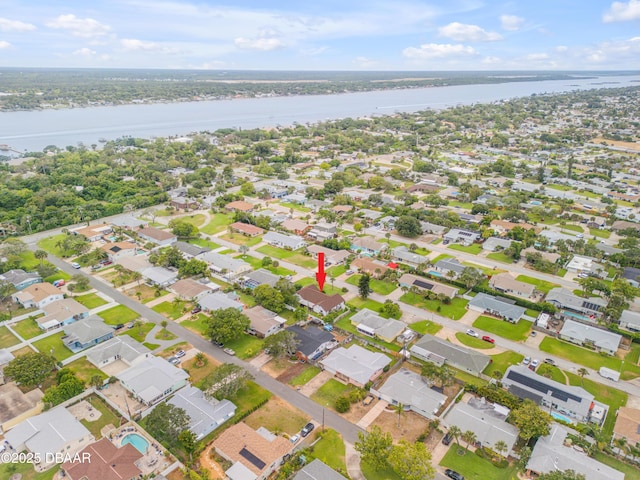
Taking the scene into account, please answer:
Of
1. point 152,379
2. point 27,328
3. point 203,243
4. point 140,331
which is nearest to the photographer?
point 152,379

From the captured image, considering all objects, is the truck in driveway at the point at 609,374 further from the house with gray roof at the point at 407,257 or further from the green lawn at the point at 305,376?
the green lawn at the point at 305,376

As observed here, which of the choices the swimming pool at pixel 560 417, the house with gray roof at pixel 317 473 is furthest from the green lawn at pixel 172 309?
the swimming pool at pixel 560 417

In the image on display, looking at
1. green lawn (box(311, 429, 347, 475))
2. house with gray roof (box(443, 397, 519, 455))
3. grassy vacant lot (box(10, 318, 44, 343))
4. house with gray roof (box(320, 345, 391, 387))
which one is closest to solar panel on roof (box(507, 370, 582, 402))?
→ house with gray roof (box(443, 397, 519, 455))

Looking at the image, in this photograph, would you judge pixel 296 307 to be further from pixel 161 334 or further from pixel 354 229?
pixel 354 229

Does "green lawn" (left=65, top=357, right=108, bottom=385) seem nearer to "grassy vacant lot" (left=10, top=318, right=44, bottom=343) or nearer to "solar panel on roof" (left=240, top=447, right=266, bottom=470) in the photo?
"grassy vacant lot" (left=10, top=318, right=44, bottom=343)

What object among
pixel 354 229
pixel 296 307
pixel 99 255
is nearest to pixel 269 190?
pixel 354 229

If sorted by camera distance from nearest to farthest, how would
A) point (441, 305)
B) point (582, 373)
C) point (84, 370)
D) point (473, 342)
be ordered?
point (582, 373) < point (84, 370) < point (473, 342) < point (441, 305)

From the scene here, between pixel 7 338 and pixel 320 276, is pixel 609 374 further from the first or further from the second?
pixel 7 338

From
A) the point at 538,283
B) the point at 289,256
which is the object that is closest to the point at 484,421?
the point at 538,283
